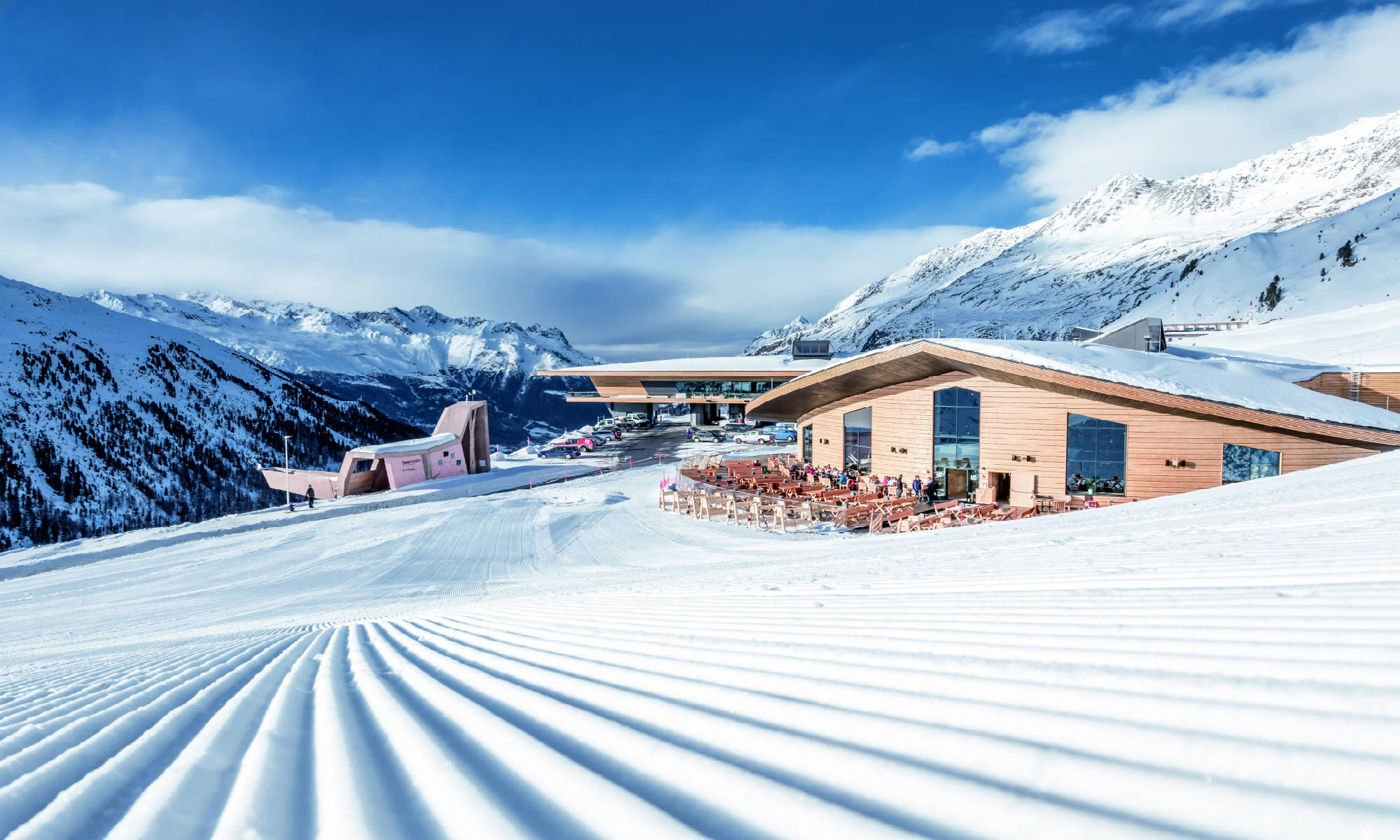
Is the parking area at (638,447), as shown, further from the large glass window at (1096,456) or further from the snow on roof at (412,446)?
the large glass window at (1096,456)

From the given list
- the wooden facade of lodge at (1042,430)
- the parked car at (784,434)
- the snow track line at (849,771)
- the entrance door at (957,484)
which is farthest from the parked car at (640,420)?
the snow track line at (849,771)

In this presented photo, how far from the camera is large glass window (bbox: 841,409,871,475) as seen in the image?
20.5 meters

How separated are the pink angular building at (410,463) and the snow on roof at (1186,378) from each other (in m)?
21.9

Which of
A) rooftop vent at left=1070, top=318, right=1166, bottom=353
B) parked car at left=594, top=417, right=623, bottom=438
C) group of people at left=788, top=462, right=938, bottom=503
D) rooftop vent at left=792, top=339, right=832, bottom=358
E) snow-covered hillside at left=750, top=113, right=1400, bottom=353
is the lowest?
group of people at left=788, top=462, right=938, bottom=503

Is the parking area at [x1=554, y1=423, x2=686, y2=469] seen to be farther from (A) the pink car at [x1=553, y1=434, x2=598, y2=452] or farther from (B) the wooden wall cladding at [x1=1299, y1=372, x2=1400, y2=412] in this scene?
(B) the wooden wall cladding at [x1=1299, y1=372, x2=1400, y2=412]

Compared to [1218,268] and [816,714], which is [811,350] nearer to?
[816,714]

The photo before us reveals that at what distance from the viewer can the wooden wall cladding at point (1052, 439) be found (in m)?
13.9

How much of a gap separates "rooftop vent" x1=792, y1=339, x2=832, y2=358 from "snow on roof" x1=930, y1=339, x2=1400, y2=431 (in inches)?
1186

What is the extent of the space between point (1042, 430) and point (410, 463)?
24119mm

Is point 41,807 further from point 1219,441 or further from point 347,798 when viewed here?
point 1219,441

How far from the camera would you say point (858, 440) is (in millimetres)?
20812

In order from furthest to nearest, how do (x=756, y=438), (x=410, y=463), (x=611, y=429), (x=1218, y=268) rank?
1. (x=1218, y=268)
2. (x=611, y=429)
3. (x=756, y=438)
4. (x=410, y=463)

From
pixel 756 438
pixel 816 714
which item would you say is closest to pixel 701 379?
pixel 756 438

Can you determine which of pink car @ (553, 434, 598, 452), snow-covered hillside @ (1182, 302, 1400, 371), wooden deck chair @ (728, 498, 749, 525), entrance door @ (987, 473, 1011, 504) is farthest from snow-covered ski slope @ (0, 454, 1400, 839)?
pink car @ (553, 434, 598, 452)
